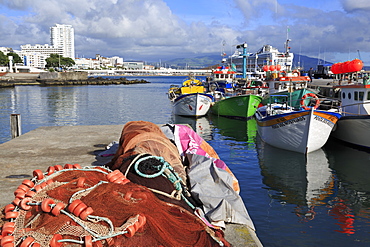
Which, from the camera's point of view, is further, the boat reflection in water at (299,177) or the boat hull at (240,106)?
the boat hull at (240,106)

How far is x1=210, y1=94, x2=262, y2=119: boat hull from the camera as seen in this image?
89.3 ft

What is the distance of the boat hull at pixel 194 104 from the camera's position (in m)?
29.0

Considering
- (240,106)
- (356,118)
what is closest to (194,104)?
(240,106)

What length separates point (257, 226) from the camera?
7684 millimetres

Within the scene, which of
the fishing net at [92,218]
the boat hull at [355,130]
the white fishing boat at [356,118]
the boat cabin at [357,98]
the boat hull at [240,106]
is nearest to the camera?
the fishing net at [92,218]

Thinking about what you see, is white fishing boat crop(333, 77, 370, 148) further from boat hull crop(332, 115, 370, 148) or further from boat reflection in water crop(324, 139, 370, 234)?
boat reflection in water crop(324, 139, 370, 234)

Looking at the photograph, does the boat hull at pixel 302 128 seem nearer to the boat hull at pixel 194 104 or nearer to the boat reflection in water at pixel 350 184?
the boat reflection in water at pixel 350 184

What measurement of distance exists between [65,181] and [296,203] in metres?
6.90

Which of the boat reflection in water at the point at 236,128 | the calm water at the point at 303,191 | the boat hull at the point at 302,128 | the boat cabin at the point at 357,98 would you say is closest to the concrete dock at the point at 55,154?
the calm water at the point at 303,191

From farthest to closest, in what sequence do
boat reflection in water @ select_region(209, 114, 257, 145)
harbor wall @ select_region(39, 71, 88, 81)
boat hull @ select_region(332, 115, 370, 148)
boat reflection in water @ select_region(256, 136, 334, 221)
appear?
harbor wall @ select_region(39, 71, 88, 81)
boat reflection in water @ select_region(209, 114, 257, 145)
boat hull @ select_region(332, 115, 370, 148)
boat reflection in water @ select_region(256, 136, 334, 221)

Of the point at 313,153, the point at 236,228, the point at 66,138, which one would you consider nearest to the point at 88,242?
the point at 236,228

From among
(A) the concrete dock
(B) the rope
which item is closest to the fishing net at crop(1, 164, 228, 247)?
(B) the rope

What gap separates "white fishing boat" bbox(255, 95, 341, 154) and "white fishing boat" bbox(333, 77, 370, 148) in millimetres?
→ 1018

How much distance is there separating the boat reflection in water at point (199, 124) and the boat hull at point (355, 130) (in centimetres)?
675
